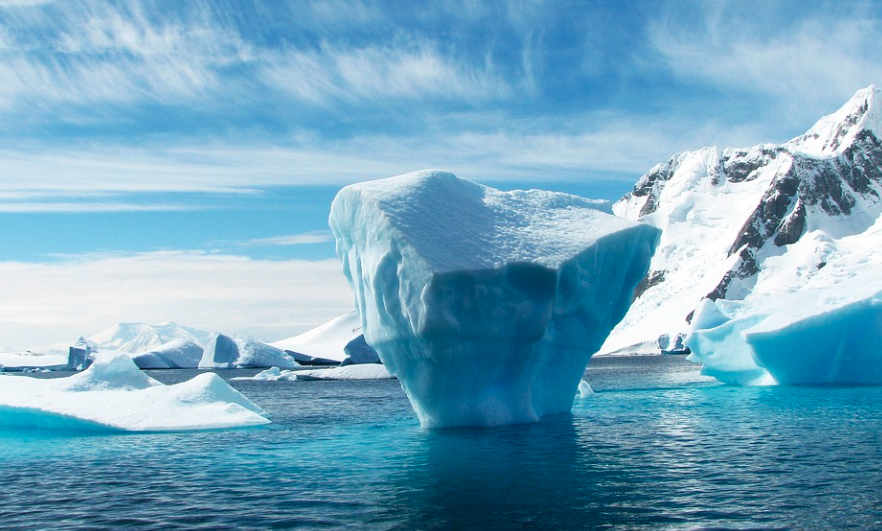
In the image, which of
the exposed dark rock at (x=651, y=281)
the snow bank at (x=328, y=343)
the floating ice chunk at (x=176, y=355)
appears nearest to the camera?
the floating ice chunk at (x=176, y=355)

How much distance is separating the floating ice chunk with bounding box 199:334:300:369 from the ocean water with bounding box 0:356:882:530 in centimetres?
5173

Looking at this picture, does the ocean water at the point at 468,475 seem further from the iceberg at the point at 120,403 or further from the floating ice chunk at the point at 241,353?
the floating ice chunk at the point at 241,353

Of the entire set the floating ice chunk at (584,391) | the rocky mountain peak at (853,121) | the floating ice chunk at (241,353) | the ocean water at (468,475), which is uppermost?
the rocky mountain peak at (853,121)

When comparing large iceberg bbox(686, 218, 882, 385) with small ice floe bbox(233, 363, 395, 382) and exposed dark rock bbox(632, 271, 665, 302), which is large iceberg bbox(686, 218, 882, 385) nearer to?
small ice floe bbox(233, 363, 395, 382)

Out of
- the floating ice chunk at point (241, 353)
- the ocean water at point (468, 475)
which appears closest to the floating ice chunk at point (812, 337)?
the ocean water at point (468, 475)

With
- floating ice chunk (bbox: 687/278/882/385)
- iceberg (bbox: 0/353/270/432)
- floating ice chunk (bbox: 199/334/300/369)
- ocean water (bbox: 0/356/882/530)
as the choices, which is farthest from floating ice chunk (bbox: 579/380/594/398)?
floating ice chunk (bbox: 199/334/300/369)

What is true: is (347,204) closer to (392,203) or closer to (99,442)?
(392,203)

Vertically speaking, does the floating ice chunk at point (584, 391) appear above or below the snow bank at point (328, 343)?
below

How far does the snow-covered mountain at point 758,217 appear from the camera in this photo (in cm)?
15038

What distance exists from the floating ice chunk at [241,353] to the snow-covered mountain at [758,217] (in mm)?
75415

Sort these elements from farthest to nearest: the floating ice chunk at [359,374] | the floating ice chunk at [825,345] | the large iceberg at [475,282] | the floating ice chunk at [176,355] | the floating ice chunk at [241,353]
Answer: the floating ice chunk at [176,355]
the floating ice chunk at [241,353]
the floating ice chunk at [359,374]
the floating ice chunk at [825,345]
the large iceberg at [475,282]

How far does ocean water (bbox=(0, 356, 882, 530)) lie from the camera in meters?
10.2

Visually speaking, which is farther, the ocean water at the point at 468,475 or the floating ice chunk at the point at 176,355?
the floating ice chunk at the point at 176,355

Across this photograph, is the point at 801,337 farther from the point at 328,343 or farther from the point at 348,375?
the point at 328,343
